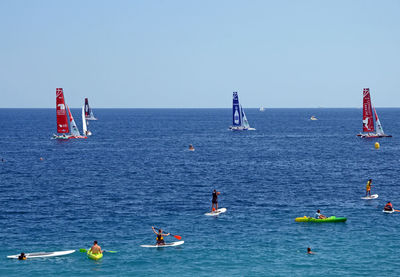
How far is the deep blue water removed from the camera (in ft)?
160

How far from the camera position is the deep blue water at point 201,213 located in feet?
160

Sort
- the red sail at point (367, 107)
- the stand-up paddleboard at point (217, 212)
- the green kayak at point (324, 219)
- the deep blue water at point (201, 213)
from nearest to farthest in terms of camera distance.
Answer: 1. the deep blue water at point (201, 213)
2. the green kayak at point (324, 219)
3. the stand-up paddleboard at point (217, 212)
4. the red sail at point (367, 107)

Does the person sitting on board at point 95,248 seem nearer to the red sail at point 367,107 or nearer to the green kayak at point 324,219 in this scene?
the green kayak at point 324,219

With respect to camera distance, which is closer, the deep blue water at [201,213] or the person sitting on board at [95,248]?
the deep blue water at [201,213]

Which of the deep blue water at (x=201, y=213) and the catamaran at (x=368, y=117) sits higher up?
the catamaran at (x=368, y=117)

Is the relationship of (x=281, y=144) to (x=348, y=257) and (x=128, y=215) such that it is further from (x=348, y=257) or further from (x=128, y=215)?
(x=348, y=257)

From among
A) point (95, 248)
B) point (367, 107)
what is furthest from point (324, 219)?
point (367, 107)

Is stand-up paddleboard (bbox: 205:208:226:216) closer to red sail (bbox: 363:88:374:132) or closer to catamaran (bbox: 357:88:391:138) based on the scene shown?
catamaran (bbox: 357:88:391:138)

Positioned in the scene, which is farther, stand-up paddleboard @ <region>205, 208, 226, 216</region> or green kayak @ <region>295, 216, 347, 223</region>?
stand-up paddleboard @ <region>205, 208, 226, 216</region>

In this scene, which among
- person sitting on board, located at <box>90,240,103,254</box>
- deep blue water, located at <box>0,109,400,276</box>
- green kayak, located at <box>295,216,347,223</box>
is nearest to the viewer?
deep blue water, located at <box>0,109,400,276</box>

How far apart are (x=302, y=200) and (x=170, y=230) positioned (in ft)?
78.6

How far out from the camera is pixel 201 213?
6844 cm

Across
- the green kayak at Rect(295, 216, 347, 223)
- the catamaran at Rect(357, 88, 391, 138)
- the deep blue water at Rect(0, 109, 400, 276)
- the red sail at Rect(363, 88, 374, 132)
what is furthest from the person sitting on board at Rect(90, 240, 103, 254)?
the red sail at Rect(363, 88, 374, 132)

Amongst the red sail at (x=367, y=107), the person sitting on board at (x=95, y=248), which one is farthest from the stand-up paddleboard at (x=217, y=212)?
the red sail at (x=367, y=107)
